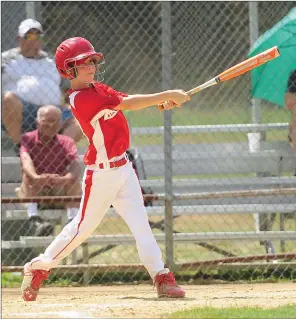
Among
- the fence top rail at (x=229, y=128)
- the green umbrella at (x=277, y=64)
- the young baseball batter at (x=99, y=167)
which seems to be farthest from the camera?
the fence top rail at (x=229, y=128)

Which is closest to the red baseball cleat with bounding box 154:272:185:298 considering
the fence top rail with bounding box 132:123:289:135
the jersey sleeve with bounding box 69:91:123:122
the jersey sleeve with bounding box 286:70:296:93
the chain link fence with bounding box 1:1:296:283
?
the jersey sleeve with bounding box 69:91:123:122

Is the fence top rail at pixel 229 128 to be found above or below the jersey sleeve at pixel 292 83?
below

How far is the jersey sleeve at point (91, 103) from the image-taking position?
6.15m

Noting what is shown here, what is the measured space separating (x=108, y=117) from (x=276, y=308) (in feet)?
5.17

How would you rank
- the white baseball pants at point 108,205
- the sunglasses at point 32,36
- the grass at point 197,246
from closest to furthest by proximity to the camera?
1. the white baseball pants at point 108,205
2. the sunglasses at point 32,36
3. the grass at point 197,246

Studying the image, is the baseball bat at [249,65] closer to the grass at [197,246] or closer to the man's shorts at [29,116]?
the grass at [197,246]

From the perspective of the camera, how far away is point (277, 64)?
8891 mm

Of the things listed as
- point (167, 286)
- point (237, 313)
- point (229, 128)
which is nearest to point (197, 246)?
point (229, 128)

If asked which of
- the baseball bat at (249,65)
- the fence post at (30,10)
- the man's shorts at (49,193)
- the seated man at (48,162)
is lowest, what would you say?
the man's shorts at (49,193)

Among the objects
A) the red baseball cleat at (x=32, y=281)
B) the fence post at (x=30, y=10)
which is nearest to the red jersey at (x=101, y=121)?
the red baseball cleat at (x=32, y=281)

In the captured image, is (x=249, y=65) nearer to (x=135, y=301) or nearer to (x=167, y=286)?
(x=167, y=286)

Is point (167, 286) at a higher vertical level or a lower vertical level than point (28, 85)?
lower

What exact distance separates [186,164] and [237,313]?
385 cm

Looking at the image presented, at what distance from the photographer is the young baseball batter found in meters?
6.29
